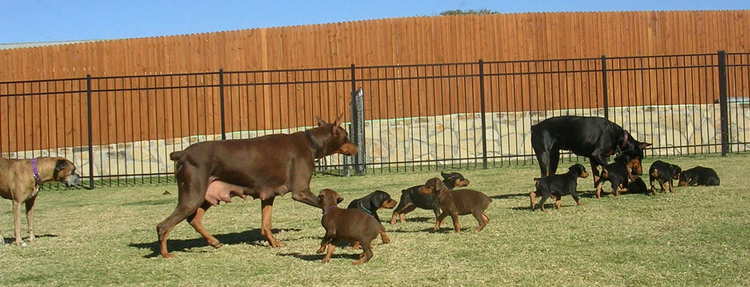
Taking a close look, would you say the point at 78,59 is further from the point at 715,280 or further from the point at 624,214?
the point at 715,280

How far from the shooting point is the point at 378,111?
23.9 m

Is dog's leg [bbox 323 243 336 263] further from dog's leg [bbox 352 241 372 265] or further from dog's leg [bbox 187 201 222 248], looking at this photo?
dog's leg [bbox 187 201 222 248]

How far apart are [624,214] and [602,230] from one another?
133cm

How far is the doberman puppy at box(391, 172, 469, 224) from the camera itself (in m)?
9.96

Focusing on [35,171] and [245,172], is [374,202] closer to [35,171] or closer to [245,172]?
[245,172]

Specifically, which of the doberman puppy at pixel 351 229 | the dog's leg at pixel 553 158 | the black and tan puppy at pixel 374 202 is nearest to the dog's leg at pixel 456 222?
the black and tan puppy at pixel 374 202

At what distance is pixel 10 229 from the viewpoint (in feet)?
39.9

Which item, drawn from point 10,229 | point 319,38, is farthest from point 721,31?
point 10,229

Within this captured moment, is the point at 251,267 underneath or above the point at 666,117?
underneath

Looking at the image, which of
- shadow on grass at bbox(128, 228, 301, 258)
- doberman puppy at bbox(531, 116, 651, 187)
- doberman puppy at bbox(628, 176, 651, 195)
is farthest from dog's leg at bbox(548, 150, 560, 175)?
shadow on grass at bbox(128, 228, 301, 258)

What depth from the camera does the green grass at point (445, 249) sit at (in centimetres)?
749

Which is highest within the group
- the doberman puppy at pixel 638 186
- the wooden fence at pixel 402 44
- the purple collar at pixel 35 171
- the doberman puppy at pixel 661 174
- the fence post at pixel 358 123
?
the wooden fence at pixel 402 44

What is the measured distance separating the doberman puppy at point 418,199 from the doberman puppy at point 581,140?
108 inches

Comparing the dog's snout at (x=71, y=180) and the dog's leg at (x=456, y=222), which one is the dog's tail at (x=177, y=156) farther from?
the dog's leg at (x=456, y=222)
